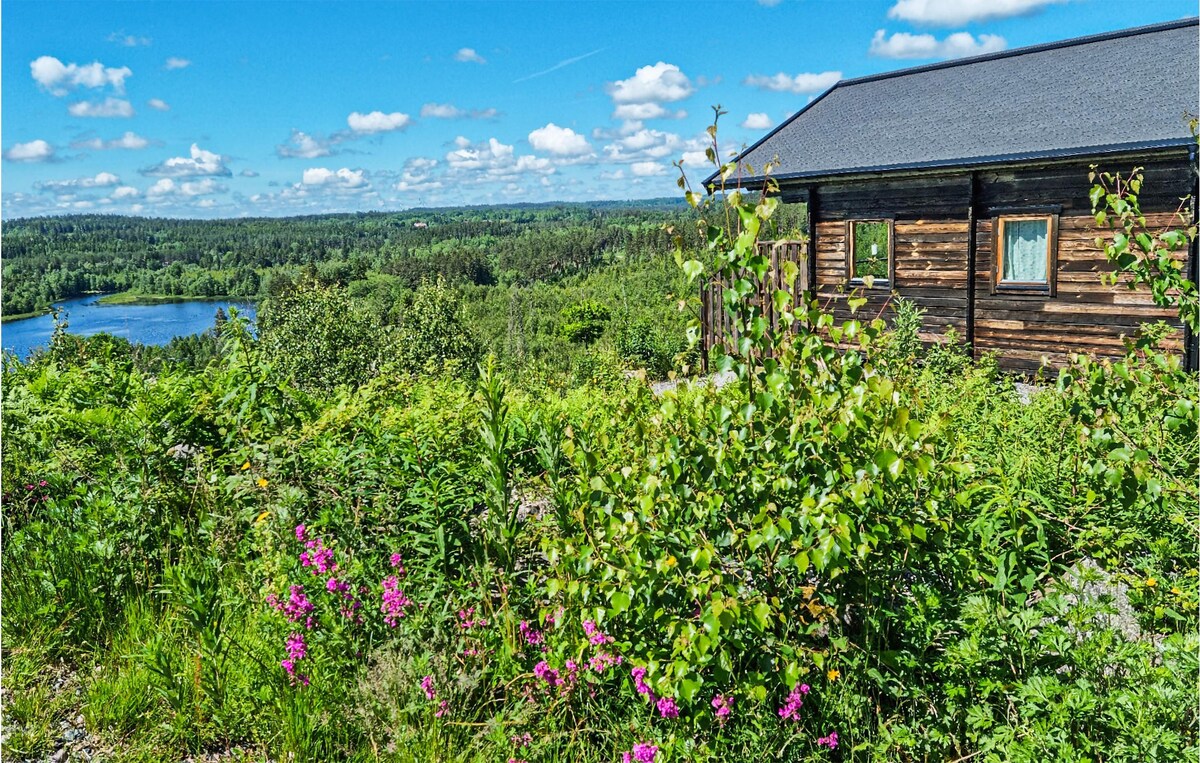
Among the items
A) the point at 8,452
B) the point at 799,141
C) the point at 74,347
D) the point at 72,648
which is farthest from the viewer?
the point at 799,141

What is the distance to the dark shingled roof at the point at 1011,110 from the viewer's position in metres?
10.6

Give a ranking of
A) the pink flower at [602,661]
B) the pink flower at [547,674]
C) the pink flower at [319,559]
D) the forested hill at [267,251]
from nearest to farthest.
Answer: the pink flower at [602,661]
the pink flower at [547,674]
the pink flower at [319,559]
the forested hill at [267,251]

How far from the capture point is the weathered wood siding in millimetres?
10938

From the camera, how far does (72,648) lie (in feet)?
11.9

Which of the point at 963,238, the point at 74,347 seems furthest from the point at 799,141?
the point at 74,347

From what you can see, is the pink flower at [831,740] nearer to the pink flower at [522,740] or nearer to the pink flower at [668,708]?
the pink flower at [668,708]

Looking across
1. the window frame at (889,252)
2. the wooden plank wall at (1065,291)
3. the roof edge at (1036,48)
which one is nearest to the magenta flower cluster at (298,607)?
the wooden plank wall at (1065,291)

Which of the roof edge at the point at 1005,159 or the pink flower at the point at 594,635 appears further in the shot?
the roof edge at the point at 1005,159

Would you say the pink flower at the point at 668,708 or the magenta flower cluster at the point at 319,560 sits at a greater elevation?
the magenta flower cluster at the point at 319,560

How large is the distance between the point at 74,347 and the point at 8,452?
11.0ft

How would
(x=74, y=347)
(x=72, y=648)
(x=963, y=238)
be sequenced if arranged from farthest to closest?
(x=963, y=238) < (x=74, y=347) < (x=72, y=648)

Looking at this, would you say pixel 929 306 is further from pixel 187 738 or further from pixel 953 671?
pixel 187 738

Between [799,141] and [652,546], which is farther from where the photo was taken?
[799,141]

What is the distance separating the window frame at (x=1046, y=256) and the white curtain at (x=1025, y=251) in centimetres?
7
